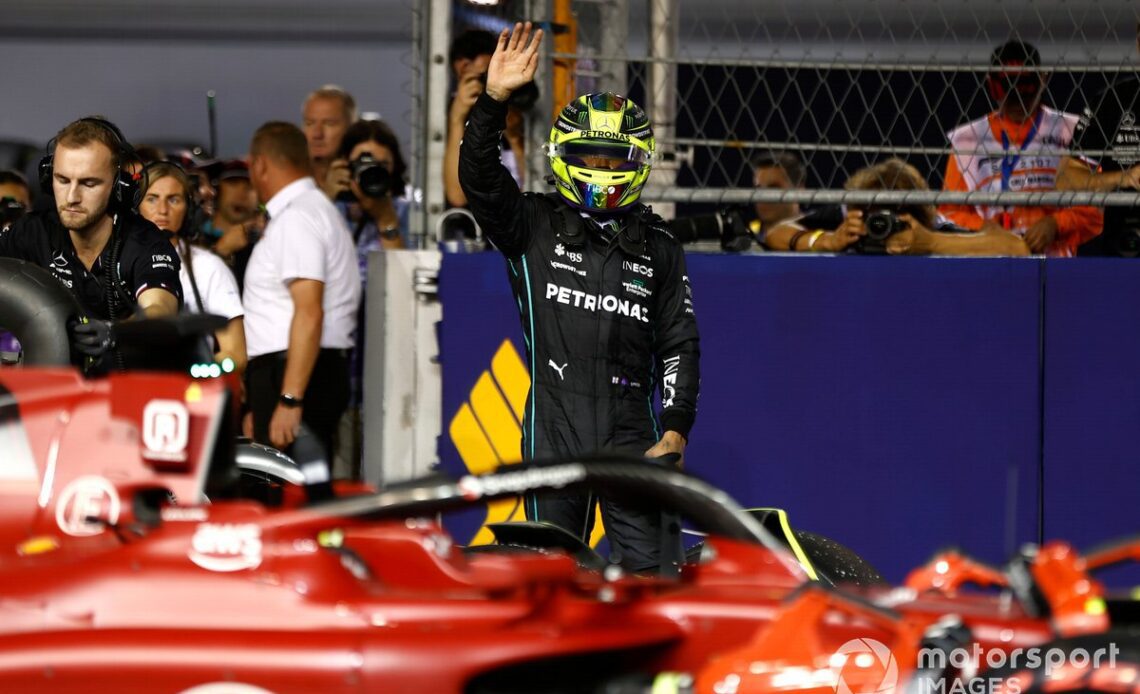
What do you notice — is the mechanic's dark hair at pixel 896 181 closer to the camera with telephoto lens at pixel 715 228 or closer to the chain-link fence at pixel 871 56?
the chain-link fence at pixel 871 56

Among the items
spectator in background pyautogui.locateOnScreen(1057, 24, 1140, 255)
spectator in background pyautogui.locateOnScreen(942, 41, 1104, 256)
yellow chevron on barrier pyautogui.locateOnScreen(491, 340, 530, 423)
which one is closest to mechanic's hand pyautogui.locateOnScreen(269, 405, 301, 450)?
yellow chevron on barrier pyautogui.locateOnScreen(491, 340, 530, 423)

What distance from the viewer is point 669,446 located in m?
4.50

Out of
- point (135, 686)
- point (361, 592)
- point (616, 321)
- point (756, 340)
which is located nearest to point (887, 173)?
point (756, 340)

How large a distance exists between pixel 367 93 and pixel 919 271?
6.93 m

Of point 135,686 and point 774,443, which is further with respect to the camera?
point 774,443

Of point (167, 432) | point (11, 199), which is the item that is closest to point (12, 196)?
point (11, 199)

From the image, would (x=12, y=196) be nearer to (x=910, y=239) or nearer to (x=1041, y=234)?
(x=910, y=239)

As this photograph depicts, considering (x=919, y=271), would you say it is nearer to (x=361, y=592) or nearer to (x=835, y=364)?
(x=835, y=364)

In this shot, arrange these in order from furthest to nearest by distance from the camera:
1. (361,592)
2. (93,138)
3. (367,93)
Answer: (367,93) < (93,138) < (361,592)

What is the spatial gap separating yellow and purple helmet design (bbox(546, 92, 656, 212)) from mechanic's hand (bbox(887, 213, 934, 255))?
5.19 feet

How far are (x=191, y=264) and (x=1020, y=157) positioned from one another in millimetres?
3167

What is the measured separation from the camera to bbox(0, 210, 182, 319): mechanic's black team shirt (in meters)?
4.68

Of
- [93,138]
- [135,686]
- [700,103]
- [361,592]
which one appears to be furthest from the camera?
[700,103]

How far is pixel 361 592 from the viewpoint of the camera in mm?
3121
